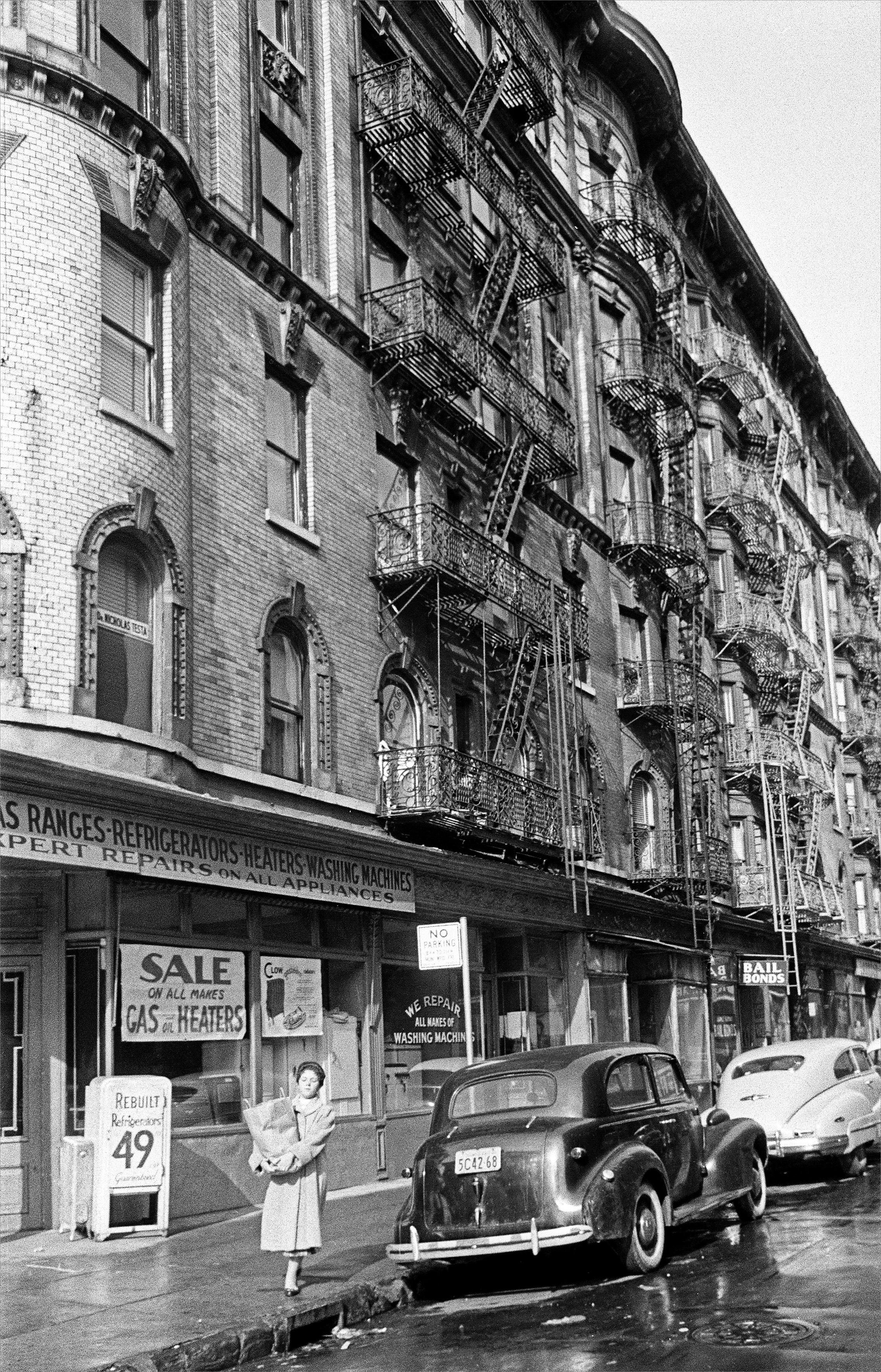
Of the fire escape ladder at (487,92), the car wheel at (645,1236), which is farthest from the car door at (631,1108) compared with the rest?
the fire escape ladder at (487,92)

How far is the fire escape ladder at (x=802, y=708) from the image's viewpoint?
142ft

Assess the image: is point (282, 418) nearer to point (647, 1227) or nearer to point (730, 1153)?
point (730, 1153)

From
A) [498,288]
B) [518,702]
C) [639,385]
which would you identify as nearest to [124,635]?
[518,702]

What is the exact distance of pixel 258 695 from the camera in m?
18.3

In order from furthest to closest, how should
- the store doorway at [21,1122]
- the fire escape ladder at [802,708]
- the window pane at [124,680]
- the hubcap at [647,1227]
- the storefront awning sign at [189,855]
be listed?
the fire escape ladder at [802,708] < the window pane at [124,680] < the store doorway at [21,1122] < the storefront awning sign at [189,855] < the hubcap at [647,1227]

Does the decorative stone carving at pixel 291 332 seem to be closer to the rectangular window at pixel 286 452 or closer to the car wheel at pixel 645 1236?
the rectangular window at pixel 286 452

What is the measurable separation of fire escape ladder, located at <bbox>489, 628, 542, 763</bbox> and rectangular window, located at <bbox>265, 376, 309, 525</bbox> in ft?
19.4

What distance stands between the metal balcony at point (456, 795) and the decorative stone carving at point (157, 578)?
16.3ft

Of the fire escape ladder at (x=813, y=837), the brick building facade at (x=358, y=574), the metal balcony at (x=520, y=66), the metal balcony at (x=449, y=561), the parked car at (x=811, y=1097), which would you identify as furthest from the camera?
the fire escape ladder at (x=813, y=837)

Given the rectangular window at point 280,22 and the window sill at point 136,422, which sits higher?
the rectangular window at point 280,22

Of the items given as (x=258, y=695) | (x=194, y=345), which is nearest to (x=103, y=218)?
(x=194, y=345)

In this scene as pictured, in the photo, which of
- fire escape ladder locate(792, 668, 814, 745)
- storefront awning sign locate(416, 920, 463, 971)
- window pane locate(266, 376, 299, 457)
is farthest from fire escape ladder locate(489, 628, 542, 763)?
fire escape ladder locate(792, 668, 814, 745)

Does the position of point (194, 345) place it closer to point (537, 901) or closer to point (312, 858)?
point (312, 858)

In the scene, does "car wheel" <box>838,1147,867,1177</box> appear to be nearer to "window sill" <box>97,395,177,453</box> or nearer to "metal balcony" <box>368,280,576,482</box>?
"window sill" <box>97,395,177,453</box>
